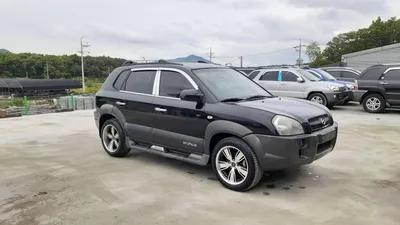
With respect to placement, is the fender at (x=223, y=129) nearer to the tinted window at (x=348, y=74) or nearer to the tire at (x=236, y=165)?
the tire at (x=236, y=165)

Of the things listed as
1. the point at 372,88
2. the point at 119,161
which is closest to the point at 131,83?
the point at 119,161

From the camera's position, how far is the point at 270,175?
4.75m

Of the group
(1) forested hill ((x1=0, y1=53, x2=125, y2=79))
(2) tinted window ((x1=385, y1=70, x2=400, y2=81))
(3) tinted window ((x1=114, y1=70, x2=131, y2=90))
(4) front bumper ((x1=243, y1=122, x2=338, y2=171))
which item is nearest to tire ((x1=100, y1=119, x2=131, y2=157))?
(3) tinted window ((x1=114, y1=70, x2=131, y2=90))

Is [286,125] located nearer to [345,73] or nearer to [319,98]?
[319,98]

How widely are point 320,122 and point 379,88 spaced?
7995 mm

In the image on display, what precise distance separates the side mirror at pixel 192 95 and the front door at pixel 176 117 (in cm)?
11

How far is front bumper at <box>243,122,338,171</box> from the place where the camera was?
3.82 m

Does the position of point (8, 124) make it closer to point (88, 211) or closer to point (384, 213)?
point (88, 211)

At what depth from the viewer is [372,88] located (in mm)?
11047

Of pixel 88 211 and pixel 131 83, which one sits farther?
pixel 131 83

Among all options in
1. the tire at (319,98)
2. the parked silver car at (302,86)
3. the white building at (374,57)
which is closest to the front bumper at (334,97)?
the parked silver car at (302,86)

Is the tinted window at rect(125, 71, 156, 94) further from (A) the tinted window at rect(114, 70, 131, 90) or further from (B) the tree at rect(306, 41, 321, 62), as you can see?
(B) the tree at rect(306, 41, 321, 62)

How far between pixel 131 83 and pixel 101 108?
2.56ft

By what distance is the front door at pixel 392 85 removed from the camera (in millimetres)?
10602
